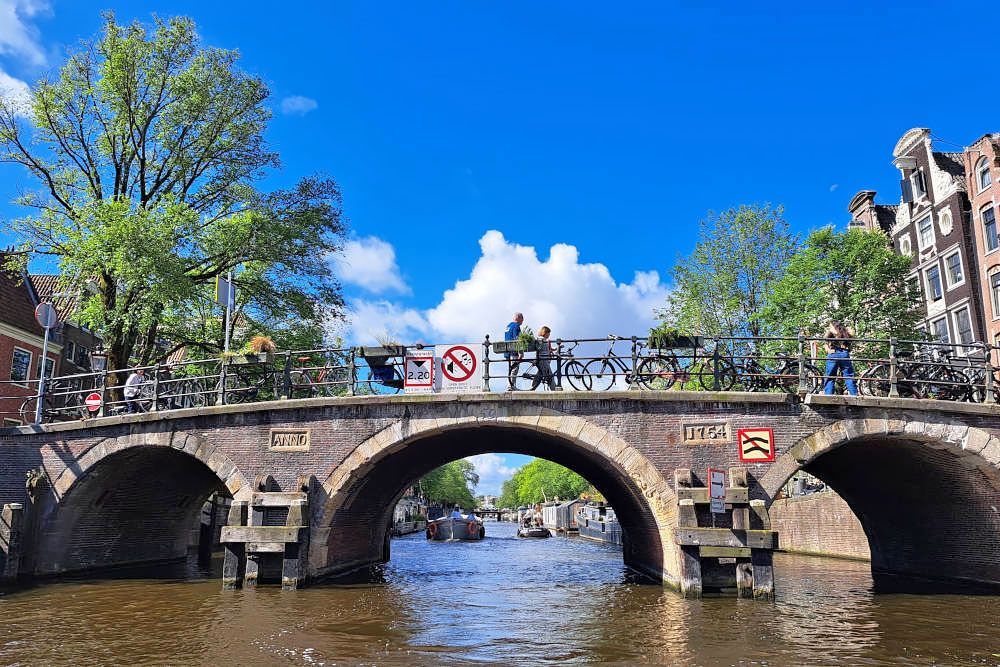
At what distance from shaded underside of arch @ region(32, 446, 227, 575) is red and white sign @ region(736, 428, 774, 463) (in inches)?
497

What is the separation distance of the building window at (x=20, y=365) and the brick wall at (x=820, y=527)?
29.5 metres

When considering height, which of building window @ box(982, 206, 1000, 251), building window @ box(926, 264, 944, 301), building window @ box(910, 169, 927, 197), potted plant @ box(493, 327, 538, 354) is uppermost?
building window @ box(910, 169, 927, 197)

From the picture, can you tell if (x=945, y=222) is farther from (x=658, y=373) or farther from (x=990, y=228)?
(x=658, y=373)

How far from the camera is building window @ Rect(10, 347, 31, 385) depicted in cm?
2734

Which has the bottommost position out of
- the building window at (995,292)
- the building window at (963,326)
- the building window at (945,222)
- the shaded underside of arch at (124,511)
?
the shaded underside of arch at (124,511)

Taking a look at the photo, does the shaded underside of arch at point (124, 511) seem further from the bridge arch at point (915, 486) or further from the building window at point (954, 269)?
the building window at point (954, 269)

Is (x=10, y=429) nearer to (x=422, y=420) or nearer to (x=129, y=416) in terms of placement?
(x=129, y=416)

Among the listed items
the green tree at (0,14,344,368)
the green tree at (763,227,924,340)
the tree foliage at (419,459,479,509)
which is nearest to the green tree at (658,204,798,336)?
the green tree at (763,227,924,340)

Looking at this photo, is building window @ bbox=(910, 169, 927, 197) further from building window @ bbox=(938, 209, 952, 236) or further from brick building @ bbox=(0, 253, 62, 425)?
brick building @ bbox=(0, 253, 62, 425)

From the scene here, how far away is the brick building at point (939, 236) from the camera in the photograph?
31656 mm

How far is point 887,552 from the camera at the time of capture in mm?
19328

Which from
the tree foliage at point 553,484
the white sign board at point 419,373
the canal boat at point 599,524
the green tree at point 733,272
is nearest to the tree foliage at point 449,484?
the tree foliage at point 553,484

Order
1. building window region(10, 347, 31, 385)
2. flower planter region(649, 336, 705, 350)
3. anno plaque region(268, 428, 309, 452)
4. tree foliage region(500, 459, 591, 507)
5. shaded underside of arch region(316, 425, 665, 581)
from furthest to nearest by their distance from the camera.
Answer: tree foliage region(500, 459, 591, 507) → building window region(10, 347, 31, 385) → shaded underside of arch region(316, 425, 665, 581) → anno plaque region(268, 428, 309, 452) → flower planter region(649, 336, 705, 350)

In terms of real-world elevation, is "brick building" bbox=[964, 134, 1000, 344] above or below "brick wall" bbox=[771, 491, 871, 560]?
above
